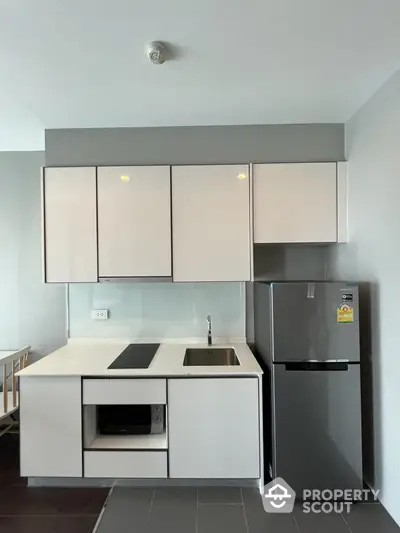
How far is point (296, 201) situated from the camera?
2.64m

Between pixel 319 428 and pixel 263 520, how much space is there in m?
0.60

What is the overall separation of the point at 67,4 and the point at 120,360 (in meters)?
2.04

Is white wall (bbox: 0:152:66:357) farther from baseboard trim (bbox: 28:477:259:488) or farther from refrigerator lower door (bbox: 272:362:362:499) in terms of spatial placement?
refrigerator lower door (bbox: 272:362:362:499)

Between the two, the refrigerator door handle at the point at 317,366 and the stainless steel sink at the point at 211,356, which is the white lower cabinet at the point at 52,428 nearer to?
the stainless steel sink at the point at 211,356

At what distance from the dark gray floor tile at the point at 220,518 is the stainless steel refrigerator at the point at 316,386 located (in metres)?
0.33

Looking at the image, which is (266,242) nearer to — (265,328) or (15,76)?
(265,328)

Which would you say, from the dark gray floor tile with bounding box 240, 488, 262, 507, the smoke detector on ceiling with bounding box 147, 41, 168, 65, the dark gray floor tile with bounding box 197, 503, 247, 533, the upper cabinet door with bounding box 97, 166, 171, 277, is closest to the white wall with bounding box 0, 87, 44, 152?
the upper cabinet door with bounding box 97, 166, 171, 277

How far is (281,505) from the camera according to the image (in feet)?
7.07

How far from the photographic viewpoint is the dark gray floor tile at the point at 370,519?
77.2 inches

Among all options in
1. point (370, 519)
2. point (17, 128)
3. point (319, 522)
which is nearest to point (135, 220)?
point (17, 128)

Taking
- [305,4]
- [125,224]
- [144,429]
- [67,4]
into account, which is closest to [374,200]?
[305,4]

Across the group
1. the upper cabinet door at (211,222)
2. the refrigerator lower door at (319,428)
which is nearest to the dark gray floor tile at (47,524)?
the refrigerator lower door at (319,428)

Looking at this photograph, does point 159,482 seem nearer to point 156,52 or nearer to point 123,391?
point 123,391

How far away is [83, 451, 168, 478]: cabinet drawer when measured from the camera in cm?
229
